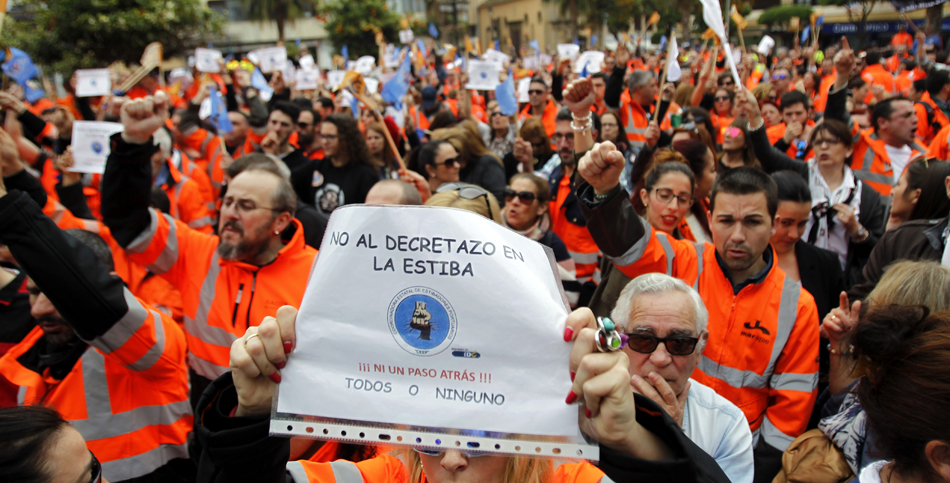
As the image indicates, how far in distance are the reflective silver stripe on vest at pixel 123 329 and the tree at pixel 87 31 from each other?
82.0 feet

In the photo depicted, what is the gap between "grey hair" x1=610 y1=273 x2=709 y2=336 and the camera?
88.4 inches

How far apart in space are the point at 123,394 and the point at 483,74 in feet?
23.4

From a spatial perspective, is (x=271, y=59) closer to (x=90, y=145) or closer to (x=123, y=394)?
(x=90, y=145)

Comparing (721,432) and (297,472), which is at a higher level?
(297,472)

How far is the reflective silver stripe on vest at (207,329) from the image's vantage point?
10.00ft

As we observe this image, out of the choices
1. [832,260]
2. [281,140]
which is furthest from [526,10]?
[832,260]

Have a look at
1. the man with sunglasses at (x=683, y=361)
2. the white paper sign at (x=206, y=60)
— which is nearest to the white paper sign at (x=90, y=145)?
the man with sunglasses at (x=683, y=361)

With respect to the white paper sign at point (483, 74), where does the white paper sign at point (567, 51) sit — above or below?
above

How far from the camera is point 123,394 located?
101 inches

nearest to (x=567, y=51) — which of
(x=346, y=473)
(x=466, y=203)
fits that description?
(x=466, y=203)

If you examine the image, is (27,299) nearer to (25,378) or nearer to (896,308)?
(25,378)

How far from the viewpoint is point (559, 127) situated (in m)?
5.56

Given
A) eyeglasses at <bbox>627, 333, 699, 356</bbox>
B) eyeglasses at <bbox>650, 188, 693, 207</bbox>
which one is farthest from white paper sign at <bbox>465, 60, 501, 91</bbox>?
eyeglasses at <bbox>627, 333, 699, 356</bbox>

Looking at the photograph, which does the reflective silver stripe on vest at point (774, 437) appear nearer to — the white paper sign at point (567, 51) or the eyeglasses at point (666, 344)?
the eyeglasses at point (666, 344)
